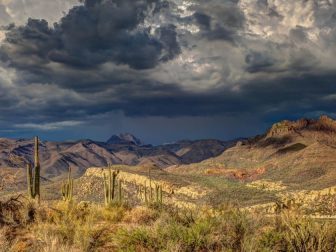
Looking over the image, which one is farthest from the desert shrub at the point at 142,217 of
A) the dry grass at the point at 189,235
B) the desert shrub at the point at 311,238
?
the desert shrub at the point at 311,238

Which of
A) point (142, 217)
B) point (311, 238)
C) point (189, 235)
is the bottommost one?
point (311, 238)

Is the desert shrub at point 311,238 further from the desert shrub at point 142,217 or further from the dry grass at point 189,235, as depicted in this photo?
the desert shrub at point 142,217

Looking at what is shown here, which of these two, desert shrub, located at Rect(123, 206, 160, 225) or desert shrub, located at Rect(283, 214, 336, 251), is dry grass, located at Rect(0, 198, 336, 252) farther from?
desert shrub, located at Rect(123, 206, 160, 225)

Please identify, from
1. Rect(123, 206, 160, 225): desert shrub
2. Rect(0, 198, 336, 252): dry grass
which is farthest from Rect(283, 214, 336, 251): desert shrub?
Rect(123, 206, 160, 225): desert shrub

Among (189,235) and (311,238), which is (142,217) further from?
(311,238)

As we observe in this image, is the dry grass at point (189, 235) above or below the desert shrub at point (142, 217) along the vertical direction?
below

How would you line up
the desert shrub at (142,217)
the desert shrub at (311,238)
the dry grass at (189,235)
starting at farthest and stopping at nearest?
1. the desert shrub at (142,217)
2. the dry grass at (189,235)
3. the desert shrub at (311,238)

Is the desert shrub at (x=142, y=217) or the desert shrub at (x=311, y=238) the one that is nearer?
the desert shrub at (x=311, y=238)

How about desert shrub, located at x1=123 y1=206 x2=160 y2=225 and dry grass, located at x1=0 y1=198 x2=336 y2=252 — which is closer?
dry grass, located at x1=0 y1=198 x2=336 y2=252

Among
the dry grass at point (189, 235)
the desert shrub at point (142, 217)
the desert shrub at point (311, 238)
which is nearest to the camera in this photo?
the desert shrub at point (311, 238)

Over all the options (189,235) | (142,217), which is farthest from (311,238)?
(142,217)

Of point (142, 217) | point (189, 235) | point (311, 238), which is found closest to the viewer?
point (311, 238)

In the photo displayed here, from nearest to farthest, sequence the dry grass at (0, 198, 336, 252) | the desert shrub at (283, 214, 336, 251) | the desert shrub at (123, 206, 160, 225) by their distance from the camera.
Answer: the desert shrub at (283, 214, 336, 251) → the dry grass at (0, 198, 336, 252) → the desert shrub at (123, 206, 160, 225)

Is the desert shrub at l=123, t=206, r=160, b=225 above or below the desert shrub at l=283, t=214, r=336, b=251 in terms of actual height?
above
